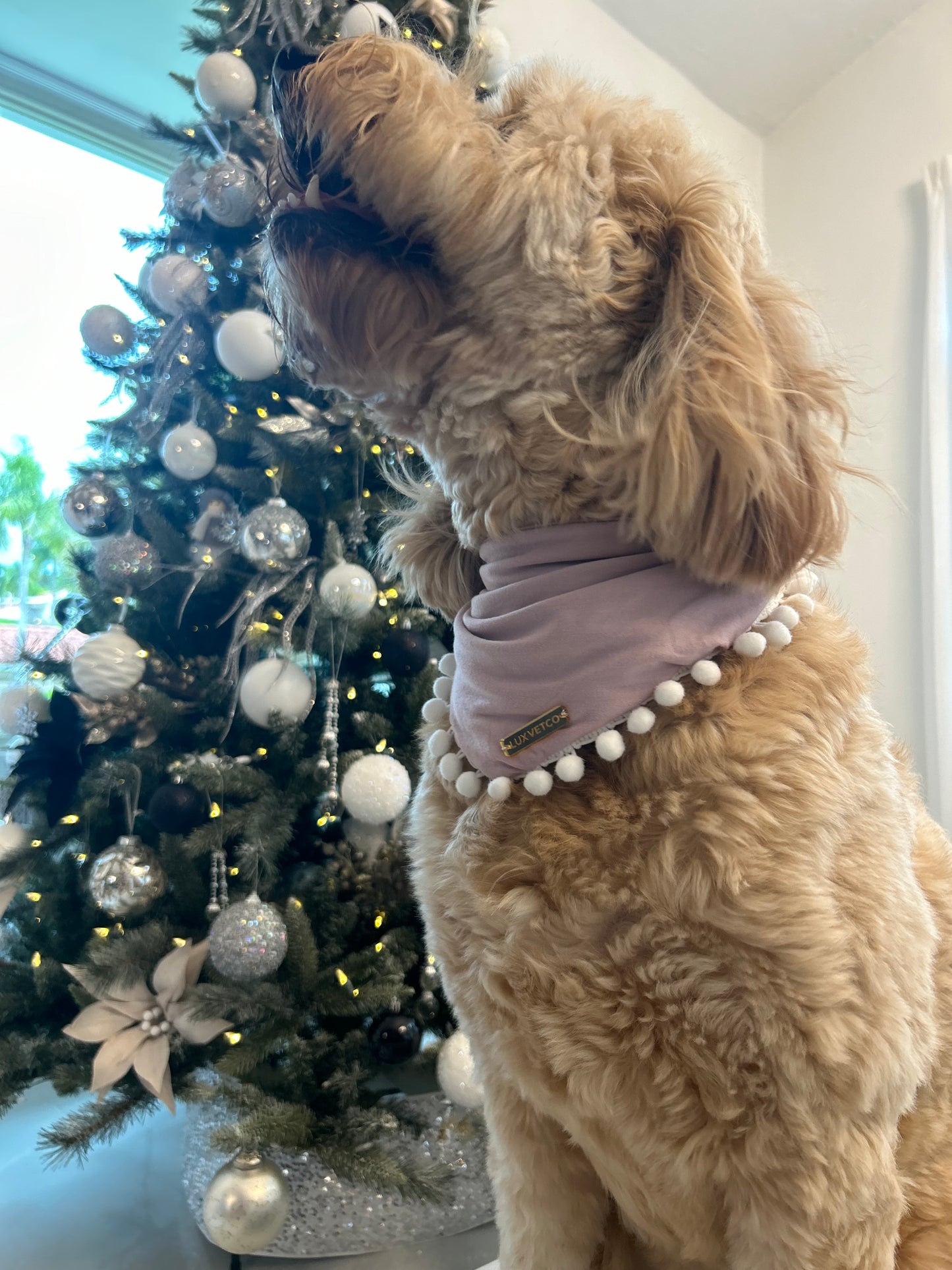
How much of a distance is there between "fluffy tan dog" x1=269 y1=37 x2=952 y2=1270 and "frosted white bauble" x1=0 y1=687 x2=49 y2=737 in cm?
97

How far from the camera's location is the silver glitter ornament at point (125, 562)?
1.33 metres

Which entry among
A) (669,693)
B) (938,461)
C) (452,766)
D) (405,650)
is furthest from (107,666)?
(938,461)

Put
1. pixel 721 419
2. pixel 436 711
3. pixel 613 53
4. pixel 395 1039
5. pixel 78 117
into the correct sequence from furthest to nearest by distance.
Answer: pixel 613 53 → pixel 78 117 → pixel 395 1039 → pixel 436 711 → pixel 721 419

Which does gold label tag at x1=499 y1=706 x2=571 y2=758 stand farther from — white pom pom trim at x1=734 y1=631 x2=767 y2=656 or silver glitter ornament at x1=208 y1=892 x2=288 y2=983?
silver glitter ornament at x1=208 y1=892 x2=288 y2=983

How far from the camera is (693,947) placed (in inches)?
21.9

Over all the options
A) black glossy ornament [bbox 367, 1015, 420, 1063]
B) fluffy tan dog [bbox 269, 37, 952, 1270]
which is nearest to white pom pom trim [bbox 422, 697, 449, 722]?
fluffy tan dog [bbox 269, 37, 952, 1270]

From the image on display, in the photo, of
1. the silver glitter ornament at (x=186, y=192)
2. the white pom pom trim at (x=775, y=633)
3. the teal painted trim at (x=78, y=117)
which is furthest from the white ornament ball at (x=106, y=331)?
the white pom pom trim at (x=775, y=633)

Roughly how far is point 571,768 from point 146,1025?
92cm

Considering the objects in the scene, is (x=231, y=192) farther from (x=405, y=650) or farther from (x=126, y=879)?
(x=126, y=879)

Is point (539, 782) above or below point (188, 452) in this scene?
below

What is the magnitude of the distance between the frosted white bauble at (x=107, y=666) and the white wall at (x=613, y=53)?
1.75 m

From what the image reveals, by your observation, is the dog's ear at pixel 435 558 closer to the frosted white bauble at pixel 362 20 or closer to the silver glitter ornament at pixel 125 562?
the silver glitter ornament at pixel 125 562

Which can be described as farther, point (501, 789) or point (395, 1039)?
point (395, 1039)

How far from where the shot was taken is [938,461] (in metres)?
2.13
